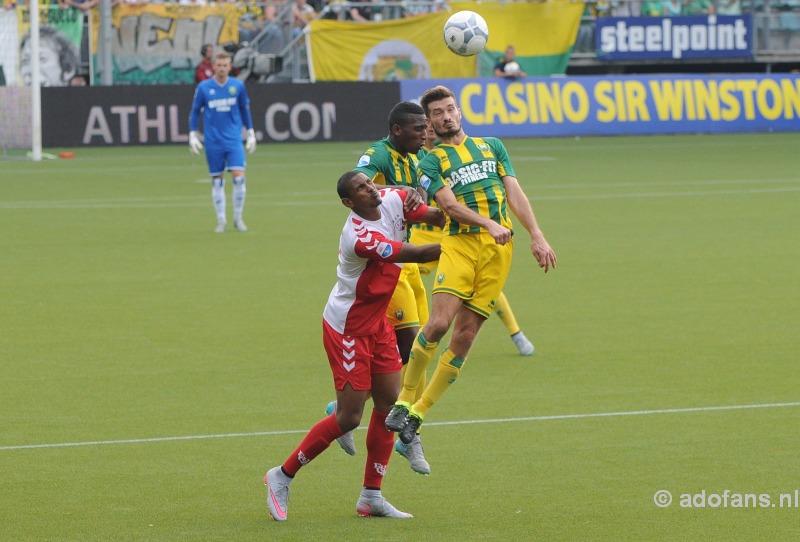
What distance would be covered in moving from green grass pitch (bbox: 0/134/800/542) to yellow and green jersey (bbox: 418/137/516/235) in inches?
53.0

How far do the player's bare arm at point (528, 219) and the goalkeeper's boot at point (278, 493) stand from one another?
2.00 m

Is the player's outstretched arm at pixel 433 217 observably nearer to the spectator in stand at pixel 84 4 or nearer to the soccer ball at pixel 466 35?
the soccer ball at pixel 466 35

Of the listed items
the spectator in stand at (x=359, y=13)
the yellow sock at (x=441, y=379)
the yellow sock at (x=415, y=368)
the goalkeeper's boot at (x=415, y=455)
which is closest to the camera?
the goalkeeper's boot at (x=415, y=455)

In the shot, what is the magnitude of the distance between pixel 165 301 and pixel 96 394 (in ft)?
12.9

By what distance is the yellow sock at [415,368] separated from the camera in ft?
27.1

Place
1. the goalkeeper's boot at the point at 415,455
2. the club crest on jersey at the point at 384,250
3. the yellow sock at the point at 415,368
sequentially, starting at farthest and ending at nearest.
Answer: the yellow sock at the point at 415,368
the goalkeeper's boot at the point at 415,455
the club crest on jersey at the point at 384,250

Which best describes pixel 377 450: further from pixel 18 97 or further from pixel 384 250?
pixel 18 97

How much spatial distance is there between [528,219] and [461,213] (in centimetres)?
→ 43

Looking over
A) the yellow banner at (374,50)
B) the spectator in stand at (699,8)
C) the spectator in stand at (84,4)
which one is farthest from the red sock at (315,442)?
the spectator in stand at (699,8)

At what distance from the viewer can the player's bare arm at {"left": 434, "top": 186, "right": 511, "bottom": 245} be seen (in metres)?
7.88

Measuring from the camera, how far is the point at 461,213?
27.0 ft

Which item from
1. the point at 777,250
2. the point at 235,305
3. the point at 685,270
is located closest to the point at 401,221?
the point at 235,305

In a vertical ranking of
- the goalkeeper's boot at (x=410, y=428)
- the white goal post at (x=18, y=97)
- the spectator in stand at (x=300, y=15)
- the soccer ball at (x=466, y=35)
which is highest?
the soccer ball at (x=466, y=35)

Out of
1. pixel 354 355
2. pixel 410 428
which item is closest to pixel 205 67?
pixel 410 428
